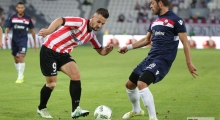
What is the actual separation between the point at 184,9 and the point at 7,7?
666 inches

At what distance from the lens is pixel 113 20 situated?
2019 inches

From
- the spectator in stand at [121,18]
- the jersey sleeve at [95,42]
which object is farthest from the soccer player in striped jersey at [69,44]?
the spectator in stand at [121,18]

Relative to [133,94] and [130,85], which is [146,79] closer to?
[130,85]

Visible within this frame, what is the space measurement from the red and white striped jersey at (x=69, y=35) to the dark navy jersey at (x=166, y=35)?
1270mm

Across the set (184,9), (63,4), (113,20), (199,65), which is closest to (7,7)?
(63,4)

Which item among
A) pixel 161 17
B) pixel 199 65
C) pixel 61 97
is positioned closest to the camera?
pixel 161 17

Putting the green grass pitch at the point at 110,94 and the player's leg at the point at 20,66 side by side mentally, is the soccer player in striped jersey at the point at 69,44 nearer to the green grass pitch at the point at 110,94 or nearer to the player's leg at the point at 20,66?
the green grass pitch at the point at 110,94

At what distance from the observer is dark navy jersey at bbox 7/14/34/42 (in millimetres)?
17469

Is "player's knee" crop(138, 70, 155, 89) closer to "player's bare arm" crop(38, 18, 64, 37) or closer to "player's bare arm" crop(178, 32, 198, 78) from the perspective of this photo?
"player's bare arm" crop(178, 32, 198, 78)

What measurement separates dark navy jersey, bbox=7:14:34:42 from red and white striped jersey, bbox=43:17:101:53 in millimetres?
8007

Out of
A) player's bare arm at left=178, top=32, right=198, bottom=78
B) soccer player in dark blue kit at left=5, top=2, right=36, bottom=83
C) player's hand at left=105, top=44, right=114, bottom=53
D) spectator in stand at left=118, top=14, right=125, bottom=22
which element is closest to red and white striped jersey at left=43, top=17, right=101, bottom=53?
player's hand at left=105, top=44, right=114, bottom=53

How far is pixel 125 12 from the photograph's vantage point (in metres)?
51.8

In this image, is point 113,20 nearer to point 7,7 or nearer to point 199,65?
point 7,7

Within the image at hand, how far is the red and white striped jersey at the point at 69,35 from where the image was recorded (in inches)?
371
